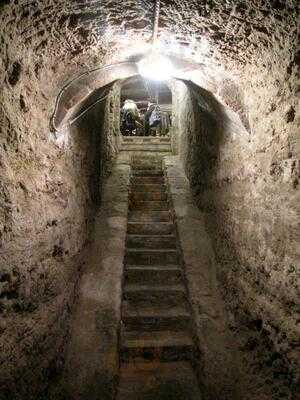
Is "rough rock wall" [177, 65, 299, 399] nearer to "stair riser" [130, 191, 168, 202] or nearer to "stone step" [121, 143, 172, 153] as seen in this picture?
"stair riser" [130, 191, 168, 202]

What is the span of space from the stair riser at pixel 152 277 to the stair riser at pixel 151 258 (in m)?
0.29

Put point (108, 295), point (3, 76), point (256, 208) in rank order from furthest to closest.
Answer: point (108, 295) → point (256, 208) → point (3, 76)

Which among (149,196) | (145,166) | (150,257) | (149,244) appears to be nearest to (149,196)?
(149,196)

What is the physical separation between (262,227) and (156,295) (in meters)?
2.02

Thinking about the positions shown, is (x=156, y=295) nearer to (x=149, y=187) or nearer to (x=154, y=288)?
(x=154, y=288)

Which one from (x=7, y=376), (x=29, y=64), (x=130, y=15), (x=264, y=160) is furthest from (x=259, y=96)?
(x=7, y=376)

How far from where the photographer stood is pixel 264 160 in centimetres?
318

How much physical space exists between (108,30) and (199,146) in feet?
12.1

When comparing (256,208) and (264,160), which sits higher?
(264,160)

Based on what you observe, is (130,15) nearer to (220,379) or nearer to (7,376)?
(7,376)

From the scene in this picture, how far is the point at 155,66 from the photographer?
11.1 feet

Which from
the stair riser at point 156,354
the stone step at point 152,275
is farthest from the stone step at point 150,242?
the stair riser at point 156,354

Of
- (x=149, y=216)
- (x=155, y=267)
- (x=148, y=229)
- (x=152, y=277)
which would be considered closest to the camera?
(x=152, y=277)

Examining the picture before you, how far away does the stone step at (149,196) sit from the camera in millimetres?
7172
